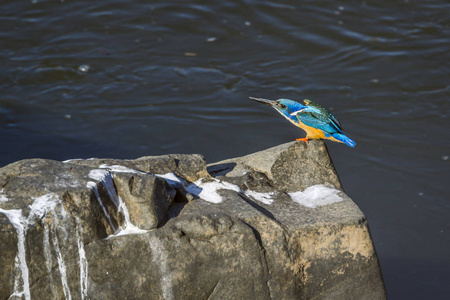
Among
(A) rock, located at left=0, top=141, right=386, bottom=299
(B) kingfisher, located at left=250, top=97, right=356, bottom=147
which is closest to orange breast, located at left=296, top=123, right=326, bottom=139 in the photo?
(B) kingfisher, located at left=250, top=97, right=356, bottom=147

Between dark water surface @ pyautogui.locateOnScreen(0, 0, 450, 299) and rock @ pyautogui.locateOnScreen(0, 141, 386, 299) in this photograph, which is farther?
dark water surface @ pyautogui.locateOnScreen(0, 0, 450, 299)

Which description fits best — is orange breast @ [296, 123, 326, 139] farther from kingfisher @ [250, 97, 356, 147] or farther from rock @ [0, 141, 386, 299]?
rock @ [0, 141, 386, 299]

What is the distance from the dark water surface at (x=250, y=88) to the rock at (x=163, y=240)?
186cm

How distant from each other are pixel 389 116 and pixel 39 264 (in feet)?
17.6

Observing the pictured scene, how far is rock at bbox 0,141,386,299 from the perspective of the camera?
2.98m

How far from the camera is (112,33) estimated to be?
8.90 meters

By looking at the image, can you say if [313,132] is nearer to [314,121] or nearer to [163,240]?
[314,121]

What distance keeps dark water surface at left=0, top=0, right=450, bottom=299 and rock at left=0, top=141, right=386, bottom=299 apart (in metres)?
1.86

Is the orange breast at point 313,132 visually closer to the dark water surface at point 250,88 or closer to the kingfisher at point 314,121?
the kingfisher at point 314,121

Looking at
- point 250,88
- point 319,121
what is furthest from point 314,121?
point 250,88

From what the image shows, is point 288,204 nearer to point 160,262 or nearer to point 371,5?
point 160,262

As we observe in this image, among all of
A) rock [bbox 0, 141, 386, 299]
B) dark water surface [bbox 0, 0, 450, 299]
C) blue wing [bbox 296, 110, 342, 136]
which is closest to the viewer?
rock [bbox 0, 141, 386, 299]

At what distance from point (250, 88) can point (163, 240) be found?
4979 millimetres

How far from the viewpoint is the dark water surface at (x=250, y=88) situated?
20.1 feet
